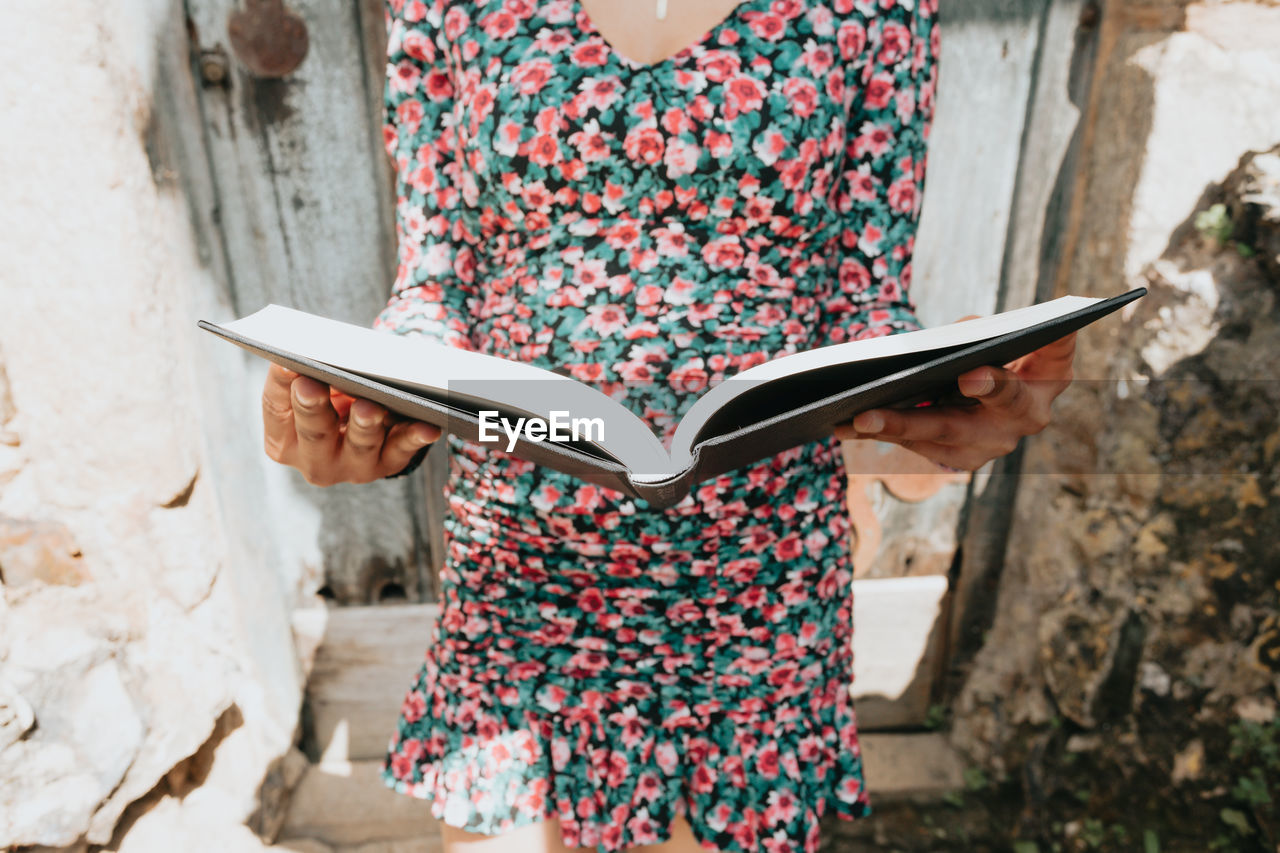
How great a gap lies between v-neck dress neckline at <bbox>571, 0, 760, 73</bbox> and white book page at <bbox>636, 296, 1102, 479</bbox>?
389mm

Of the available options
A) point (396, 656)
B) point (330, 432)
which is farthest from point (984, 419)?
point (396, 656)

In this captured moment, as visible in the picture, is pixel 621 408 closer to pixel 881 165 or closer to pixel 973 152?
pixel 881 165

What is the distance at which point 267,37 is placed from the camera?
4.03 feet

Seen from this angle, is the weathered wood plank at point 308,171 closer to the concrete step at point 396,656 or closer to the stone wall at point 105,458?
the stone wall at point 105,458

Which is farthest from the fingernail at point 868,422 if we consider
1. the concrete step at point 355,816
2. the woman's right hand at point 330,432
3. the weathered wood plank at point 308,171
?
the concrete step at point 355,816

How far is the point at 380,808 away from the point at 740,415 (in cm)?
146

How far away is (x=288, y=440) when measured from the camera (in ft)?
2.27

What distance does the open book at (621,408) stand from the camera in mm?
522

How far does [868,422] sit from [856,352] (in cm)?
10

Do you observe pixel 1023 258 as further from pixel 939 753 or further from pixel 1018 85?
pixel 939 753

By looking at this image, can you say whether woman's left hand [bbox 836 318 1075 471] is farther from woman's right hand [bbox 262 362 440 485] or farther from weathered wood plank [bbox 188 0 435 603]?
weathered wood plank [bbox 188 0 435 603]

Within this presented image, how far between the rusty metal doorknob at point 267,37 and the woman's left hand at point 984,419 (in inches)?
44.6

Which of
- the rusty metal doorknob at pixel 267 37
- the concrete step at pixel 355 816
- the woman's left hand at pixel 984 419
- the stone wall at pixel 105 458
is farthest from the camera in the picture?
the concrete step at pixel 355 816

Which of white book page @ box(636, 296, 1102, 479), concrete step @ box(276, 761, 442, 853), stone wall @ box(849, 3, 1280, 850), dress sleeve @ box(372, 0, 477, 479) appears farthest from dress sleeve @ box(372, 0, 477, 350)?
concrete step @ box(276, 761, 442, 853)
